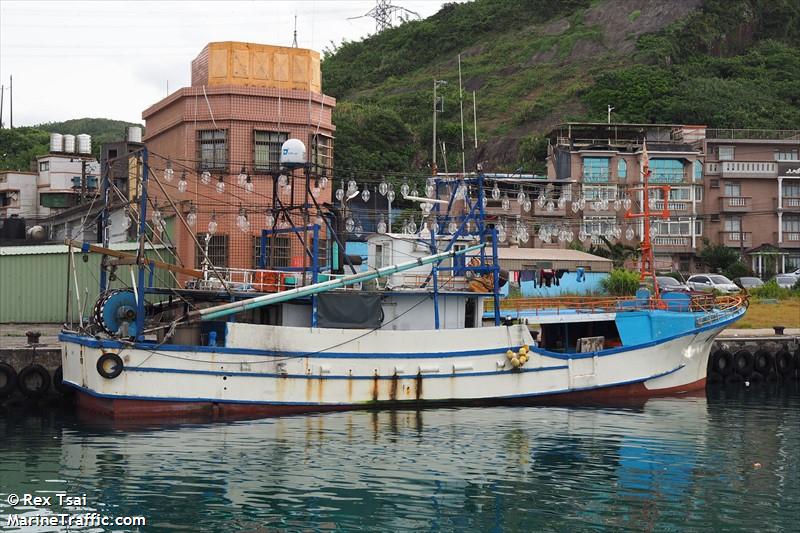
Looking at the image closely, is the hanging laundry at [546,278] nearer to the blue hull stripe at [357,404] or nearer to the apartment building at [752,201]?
the blue hull stripe at [357,404]

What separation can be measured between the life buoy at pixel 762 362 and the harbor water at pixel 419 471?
851cm

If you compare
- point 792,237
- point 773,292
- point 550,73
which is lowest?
point 773,292

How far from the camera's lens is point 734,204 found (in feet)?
206

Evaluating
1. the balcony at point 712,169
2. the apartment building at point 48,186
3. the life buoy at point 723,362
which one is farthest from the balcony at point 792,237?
the apartment building at point 48,186

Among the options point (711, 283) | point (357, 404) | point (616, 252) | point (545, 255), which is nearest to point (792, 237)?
point (616, 252)

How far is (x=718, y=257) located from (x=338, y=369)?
42.2 m

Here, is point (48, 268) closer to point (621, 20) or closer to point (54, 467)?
point (54, 467)

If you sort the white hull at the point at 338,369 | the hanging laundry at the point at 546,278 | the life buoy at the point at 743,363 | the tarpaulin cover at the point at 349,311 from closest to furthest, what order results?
1. the white hull at the point at 338,369
2. the tarpaulin cover at the point at 349,311
3. the life buoy at the point at 743,363
4. the hanging laundry at the point at 546,278

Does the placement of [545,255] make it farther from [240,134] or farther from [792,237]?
[240,134]

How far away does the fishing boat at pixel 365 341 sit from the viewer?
22594 mm

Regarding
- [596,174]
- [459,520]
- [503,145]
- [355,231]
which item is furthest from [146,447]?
[503,145]

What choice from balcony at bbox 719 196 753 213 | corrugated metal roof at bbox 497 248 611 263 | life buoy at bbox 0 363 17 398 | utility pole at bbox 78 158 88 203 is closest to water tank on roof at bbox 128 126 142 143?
utility pole at bbox 78 158 88 203

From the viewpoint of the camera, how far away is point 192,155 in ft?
105

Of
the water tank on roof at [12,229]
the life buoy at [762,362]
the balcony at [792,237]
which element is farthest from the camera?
the balcony at [792,237]
